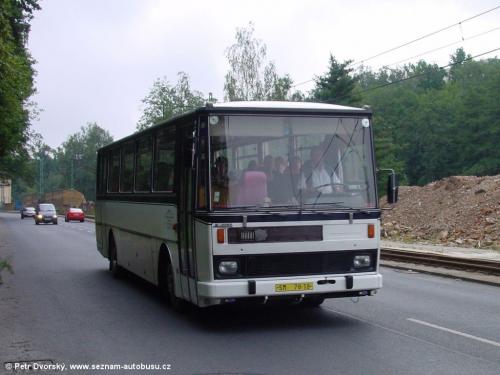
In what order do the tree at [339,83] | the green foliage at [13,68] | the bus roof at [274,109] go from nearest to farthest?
the bus roof at [274,109], the green foliage at [13,68], the tree at [339,83]

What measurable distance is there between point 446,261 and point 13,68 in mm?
11373

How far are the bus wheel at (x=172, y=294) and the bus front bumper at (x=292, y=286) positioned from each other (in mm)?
1571

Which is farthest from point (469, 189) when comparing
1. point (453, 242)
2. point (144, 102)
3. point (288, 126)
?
point (144, 102)

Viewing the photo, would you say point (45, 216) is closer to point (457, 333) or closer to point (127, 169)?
point (127, 169)

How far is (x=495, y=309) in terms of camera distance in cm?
1091

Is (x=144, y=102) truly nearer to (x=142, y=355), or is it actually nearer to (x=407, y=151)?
(x=407, y=151)

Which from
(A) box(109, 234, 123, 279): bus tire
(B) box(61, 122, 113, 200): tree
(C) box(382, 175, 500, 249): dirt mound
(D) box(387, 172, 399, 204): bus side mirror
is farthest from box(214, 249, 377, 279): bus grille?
Result: (B) box(61, 122, 113, 200): tree

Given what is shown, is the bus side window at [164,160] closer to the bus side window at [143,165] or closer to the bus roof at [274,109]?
the bus side window at [143,165]

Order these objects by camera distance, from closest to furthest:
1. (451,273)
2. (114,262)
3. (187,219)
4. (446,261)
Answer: (187,219) < (114,262) < (451,273) < (446,261)

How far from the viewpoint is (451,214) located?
31734 mm

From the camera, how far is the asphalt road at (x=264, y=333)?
7.33m

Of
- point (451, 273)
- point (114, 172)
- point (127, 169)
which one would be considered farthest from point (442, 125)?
point (127, 169)

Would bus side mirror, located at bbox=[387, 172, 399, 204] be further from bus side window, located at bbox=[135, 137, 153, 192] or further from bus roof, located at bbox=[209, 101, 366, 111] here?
bus side window, located at bbox=[135, 137, 153, 192]

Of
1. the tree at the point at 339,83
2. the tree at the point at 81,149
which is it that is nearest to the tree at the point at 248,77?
the tree at the point at 339,83
